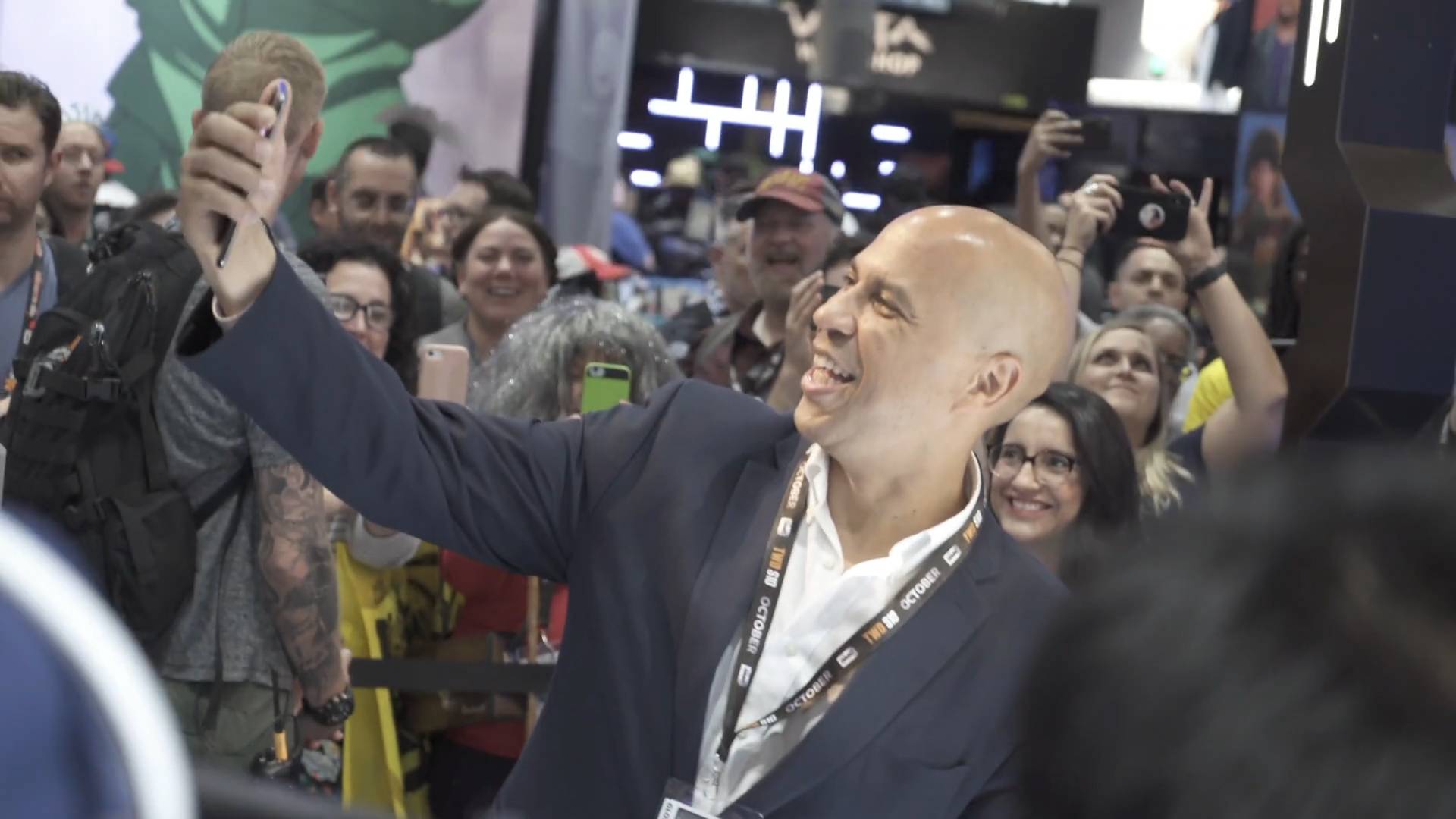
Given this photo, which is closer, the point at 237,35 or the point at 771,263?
the point at 771,263

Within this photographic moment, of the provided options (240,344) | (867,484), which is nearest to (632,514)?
(867,484)

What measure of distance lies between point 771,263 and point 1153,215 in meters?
1.17

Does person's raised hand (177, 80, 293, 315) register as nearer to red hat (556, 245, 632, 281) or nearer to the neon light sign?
red hat (556, 245, 632, 281)

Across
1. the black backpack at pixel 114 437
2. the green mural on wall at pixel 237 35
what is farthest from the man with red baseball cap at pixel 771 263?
the green mural on wall at pixel 237 35

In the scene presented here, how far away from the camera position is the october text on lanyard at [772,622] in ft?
8.18

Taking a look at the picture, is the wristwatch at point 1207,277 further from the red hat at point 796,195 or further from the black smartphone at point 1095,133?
the red hat at point 796,195

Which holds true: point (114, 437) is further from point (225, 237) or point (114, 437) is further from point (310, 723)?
point (225, 237)

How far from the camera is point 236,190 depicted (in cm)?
225

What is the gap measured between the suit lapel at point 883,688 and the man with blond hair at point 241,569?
1.31 meters

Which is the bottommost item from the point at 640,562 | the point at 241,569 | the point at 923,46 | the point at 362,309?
the point at 241,569

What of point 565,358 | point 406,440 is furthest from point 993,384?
point 565,358

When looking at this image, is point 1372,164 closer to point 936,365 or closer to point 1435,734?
point 936,365

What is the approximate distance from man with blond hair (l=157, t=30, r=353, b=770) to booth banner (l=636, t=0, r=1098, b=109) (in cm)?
577

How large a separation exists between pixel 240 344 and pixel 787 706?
0.87m
